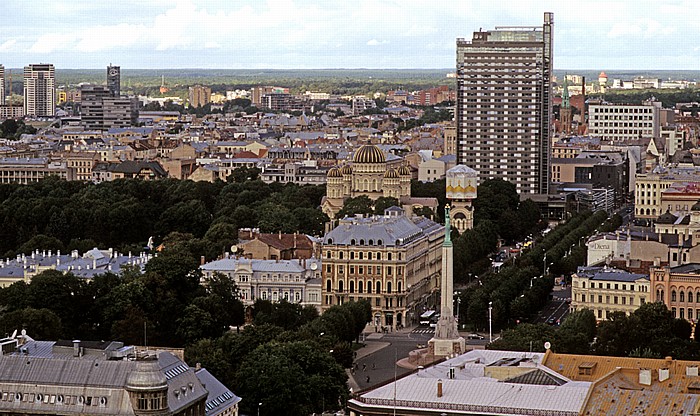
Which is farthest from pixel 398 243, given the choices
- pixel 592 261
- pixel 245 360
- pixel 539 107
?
pixel 539 107

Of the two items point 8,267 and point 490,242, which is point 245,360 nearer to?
point 8,267

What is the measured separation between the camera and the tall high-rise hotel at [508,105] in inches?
7416

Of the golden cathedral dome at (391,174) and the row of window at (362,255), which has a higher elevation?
the golden cathedral dome at (391,174)

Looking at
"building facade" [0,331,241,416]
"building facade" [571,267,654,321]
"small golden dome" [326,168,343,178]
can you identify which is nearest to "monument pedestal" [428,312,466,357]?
"building facade" [571,267,654,321]

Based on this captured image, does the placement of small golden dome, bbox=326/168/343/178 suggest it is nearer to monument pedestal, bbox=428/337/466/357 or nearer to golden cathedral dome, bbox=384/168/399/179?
golden cathedral dome, bbox=384/168/399/179

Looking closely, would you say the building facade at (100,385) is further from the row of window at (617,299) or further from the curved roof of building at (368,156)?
the curved roof of building at (368,156)

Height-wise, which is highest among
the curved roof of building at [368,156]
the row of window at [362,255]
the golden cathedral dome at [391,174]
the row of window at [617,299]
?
the curved roof of building at [368,156]

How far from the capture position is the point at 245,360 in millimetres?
83500

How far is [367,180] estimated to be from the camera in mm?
166000

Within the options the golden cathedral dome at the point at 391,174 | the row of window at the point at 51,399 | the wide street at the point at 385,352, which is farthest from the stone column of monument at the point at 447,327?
the golden cathedral dome at the point at 391,174

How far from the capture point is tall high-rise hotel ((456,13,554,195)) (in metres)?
188

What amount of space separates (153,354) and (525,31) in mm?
126699

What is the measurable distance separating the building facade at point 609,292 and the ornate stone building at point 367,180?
54847 mm

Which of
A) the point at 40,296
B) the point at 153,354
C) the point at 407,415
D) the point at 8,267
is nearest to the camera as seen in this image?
the point at 407,415
